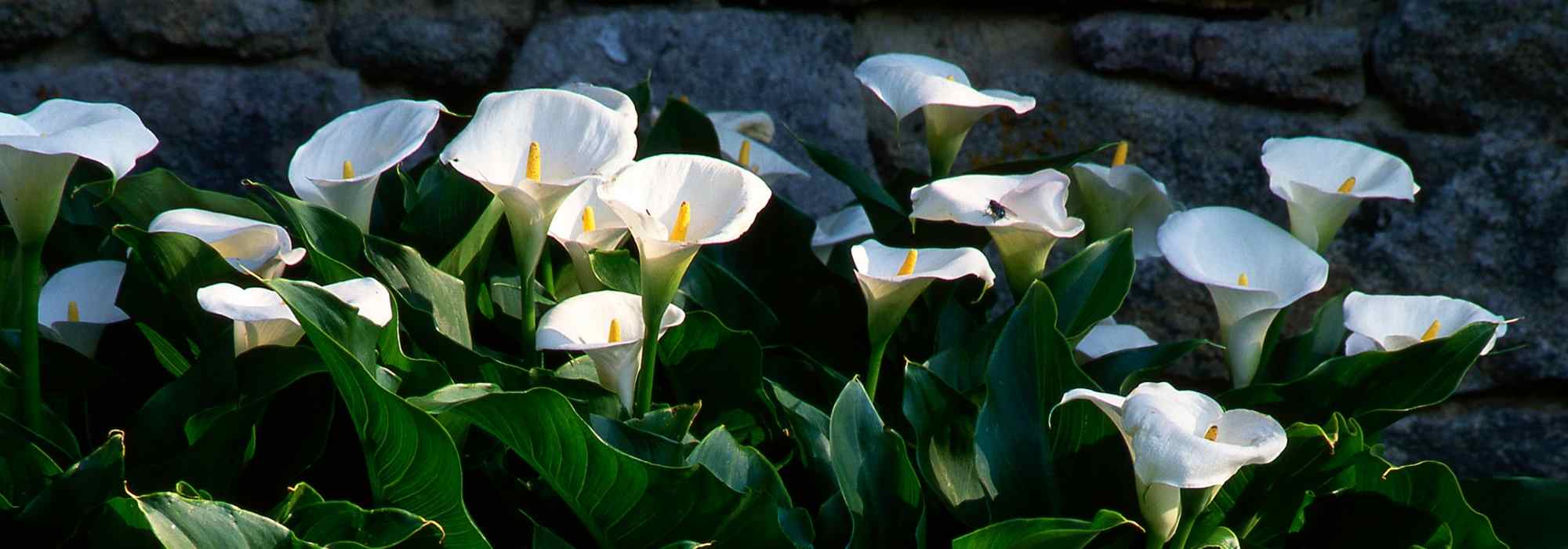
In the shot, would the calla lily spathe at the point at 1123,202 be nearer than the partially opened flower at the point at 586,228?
No

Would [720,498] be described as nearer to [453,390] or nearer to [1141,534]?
[453,390]

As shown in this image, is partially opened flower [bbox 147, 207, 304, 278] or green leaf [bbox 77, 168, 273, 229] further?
green leaf [bbox 77, 168, 273, 229]

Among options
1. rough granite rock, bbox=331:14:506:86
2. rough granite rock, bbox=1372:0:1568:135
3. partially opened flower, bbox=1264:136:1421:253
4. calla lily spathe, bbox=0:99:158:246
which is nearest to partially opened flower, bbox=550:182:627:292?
calla lily spathe, bbox=0:99:158:246

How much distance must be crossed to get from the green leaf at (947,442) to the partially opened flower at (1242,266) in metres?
0.19

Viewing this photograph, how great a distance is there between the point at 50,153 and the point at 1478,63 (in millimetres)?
1305

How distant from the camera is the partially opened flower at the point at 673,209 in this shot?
70cm

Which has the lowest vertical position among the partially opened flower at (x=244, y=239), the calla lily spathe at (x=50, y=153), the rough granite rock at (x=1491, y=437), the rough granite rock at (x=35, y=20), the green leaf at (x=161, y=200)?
the rough granite rock at (x=1491, y=437)

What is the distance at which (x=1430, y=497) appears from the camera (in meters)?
0.82

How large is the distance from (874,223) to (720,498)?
405 millimetres

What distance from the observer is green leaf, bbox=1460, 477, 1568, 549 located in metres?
0.86

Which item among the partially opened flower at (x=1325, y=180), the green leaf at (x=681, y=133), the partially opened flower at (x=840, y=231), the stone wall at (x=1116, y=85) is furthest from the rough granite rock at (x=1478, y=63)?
the green leaf at (x=681, y=133)

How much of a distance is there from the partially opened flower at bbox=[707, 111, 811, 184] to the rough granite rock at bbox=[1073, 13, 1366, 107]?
43cm

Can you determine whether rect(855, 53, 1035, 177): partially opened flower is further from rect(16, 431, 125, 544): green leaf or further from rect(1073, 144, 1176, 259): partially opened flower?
rect(16, 431, 125, 544): green leaf

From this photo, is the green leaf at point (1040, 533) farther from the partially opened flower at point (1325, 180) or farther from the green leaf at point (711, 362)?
the partially opened flower at point (1325, 180)
